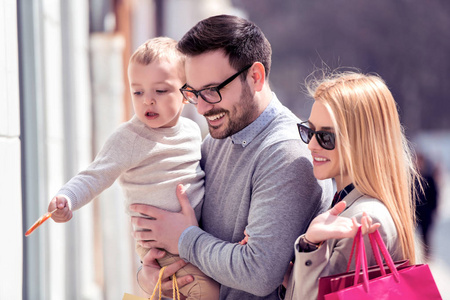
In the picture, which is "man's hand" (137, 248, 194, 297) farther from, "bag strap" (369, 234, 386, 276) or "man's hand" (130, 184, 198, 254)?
"bag strap" (369, 234, 386, 276)

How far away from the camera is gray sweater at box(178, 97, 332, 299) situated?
1.90 meters

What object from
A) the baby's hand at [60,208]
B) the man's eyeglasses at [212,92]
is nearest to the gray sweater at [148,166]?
the baby's hand at [60,208]

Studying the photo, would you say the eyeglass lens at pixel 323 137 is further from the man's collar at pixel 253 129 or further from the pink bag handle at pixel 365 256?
the pink bag handle at pixel 365 256

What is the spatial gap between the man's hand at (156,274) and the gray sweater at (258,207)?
12 centimetres

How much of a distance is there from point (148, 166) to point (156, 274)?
0.41 m

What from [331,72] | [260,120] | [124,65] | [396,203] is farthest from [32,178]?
[124,65]

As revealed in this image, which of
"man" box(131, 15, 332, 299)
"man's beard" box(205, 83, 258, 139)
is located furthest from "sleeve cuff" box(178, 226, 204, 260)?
"man's beard" box(205, 83, 258, 139)

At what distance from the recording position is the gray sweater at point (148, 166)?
2.16 metres

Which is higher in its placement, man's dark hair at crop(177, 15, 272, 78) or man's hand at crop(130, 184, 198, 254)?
man's dark hair at crop(177, 15, 272, 78)

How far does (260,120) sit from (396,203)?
0.56 m

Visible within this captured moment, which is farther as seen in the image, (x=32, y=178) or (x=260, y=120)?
(x=32, y=178)

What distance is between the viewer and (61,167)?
366cm

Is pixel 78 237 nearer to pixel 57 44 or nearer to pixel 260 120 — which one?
pixel 57 44

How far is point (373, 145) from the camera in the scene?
6.18 feet
